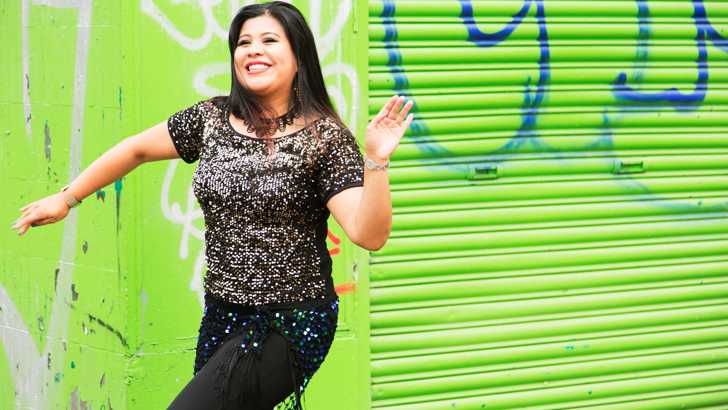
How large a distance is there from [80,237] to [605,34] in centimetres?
279

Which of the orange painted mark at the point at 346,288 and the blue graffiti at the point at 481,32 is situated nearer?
the orange painted mark at the point at 346,288

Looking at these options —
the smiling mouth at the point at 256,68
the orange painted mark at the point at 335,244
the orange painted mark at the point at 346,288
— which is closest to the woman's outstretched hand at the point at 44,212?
the smiling mouth at the point at 256,68

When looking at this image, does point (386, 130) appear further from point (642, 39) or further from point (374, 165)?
point (642, 39)

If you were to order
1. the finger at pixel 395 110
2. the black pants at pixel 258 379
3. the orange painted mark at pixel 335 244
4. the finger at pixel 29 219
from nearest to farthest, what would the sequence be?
the finger at pixel 395 110
the black pants at pixel 258 379
the finger at pixel 29 219
the orange painted mark at pixel 335 244

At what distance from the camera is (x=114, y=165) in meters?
4.59

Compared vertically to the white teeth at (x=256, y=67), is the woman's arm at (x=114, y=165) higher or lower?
lower

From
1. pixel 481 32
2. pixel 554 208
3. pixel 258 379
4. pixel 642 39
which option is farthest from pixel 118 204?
pixel 642 39

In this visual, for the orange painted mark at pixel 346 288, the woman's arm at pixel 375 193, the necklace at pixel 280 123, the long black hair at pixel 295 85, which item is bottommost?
the orange painted mark at pixel 346 288

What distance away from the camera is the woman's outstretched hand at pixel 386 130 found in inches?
149

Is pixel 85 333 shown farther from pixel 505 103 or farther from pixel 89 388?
pixel 505 103

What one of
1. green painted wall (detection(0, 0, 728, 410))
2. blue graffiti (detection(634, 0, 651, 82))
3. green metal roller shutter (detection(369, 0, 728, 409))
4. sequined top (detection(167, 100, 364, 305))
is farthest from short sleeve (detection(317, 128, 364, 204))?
blue graffiti (detection(634, 0, 651, 82))

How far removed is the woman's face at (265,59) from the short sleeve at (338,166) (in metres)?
0.23

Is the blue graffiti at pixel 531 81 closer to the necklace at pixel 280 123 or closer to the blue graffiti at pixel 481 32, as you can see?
the blue graffiti at pixel 481 32

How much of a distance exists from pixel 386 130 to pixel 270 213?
58cm
